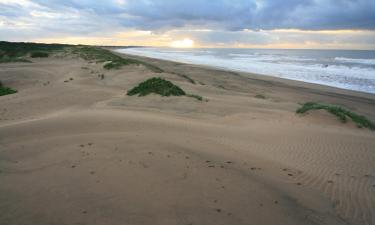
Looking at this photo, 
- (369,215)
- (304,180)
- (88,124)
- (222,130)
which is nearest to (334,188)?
(304,180)

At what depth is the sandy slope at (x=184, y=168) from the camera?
13.0 ft

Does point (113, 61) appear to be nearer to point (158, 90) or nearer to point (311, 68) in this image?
point (158, 90)

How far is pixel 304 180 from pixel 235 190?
1.37m

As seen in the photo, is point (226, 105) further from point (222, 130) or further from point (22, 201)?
point (22, 201)

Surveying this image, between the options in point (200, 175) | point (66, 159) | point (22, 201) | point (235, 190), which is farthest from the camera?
point (66, 159)

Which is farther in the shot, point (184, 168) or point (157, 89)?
point (157, 89)

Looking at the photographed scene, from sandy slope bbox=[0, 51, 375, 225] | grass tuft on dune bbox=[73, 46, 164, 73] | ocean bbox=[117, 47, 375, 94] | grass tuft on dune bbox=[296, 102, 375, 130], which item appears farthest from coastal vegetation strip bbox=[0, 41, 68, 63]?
grass tuft on dune bbox=[296, 102, 375, 130]

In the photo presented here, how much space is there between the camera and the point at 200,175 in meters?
4.98

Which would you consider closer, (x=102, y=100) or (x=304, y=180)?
(x=304, y=180)

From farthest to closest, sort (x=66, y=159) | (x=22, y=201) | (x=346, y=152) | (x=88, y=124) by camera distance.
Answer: (x=88, y=124) < (x=346, y=152) < (x=66, y=159) < (x=22, y=201)

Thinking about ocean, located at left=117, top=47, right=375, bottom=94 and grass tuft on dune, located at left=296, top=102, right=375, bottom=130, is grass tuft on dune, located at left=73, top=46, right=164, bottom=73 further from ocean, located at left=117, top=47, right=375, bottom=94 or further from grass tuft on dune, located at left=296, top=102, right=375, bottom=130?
grass tuft on dune, located at left=296, top=102, right=375, bottom=130

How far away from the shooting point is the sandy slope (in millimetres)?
3963

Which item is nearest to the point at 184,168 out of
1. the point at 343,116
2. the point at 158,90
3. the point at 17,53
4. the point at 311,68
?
the point at 343,116

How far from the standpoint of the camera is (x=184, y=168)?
17.1 feet
